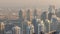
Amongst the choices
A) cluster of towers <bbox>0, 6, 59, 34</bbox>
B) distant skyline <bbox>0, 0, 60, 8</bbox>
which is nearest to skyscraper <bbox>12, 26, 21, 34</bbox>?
cluster of towers <bbox>0, 6, 59, 34</bbox>

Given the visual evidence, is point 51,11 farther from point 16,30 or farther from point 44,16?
point 16,30

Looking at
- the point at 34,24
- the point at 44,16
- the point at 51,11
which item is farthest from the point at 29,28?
the point at 51,11

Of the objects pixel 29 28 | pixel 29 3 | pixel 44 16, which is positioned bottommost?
pixel 29 28

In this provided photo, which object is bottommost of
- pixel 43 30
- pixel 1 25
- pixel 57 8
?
pixel 43 30

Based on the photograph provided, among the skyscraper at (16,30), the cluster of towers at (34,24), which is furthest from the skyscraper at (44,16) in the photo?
the skyscraper at (16,30)

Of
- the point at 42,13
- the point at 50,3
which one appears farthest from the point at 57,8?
the point at 42,13

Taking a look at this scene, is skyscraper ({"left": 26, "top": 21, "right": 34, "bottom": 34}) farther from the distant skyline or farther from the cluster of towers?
the distant skyline

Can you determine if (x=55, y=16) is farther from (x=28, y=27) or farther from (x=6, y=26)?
(x=6, y=26)

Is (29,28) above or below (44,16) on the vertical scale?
below

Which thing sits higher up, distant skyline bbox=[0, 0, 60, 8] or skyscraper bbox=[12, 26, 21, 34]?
distant skyline bbox=[0, 0, 60, 8]

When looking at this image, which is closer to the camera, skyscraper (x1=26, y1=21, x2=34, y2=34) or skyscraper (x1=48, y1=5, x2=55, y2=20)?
skyscraper (x1=26, y1=21, x2=34, y2=34)

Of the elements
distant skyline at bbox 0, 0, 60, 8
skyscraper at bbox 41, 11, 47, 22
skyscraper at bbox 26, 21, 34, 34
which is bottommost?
Result: skyscraper at bbox 26, 21, 34, 34
